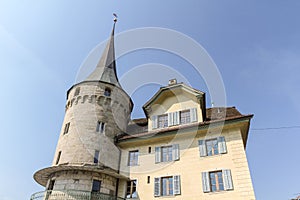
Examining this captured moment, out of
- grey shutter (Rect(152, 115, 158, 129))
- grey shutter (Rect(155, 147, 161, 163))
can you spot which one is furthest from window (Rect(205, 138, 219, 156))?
grey shutter (Rect(152, 115, 158, 129))

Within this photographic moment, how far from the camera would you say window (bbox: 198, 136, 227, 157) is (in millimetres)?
16672

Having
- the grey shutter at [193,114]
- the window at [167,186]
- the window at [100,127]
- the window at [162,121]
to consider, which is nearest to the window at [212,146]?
the grey shutter at [193,114]

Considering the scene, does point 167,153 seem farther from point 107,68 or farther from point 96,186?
point 107,68

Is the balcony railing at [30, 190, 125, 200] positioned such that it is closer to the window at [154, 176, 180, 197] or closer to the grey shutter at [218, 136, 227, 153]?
the window at [154, 176, 180, 197]

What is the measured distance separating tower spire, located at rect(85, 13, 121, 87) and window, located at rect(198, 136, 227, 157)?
1185 cm

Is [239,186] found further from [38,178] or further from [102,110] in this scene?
[38,178]

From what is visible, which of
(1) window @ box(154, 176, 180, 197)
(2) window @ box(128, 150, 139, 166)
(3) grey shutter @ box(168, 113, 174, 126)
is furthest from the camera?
(3) grey shutter @ box(168, 113, 174, 126)

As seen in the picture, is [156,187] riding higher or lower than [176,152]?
lower

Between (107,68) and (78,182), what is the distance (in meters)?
14.5

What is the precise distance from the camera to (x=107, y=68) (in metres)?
27.0

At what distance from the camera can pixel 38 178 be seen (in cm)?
1873

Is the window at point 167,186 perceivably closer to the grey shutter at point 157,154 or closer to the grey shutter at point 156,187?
the grey shutter at point 156,187

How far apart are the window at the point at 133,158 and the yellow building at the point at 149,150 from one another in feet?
0.18

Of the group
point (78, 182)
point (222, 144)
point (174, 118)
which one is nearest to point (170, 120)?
point (174, 118)
